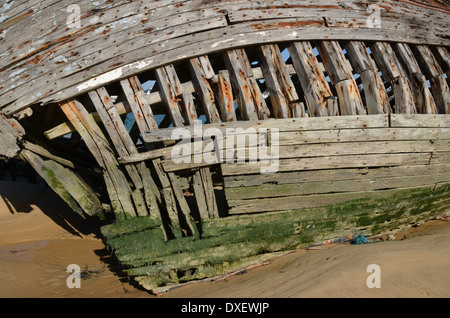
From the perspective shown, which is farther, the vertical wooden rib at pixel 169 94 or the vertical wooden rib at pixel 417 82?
the vertical wooden rib at pixel 417 82

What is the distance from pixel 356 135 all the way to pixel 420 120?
3.80 feet

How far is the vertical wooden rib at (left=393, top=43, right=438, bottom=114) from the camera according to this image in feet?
16.7

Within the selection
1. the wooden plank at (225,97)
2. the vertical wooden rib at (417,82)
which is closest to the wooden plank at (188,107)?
the wooden plank at (225,97)

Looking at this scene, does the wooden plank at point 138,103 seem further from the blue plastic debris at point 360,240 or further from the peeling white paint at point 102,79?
the blue plastic debris at point 360,240

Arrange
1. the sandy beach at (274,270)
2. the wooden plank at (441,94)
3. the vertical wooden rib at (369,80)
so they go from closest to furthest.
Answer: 1. the sandy beach at (274,270)
2. the vertical wooden rib at (369,80)
3. the wooden plank at (441,94)

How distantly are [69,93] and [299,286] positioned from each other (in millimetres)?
3365

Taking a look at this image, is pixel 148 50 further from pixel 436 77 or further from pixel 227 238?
pixel 436 77

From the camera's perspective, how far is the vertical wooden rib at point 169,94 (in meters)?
4.13

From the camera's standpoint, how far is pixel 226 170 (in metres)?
4.12

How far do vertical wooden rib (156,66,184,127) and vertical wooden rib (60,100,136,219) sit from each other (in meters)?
0.89

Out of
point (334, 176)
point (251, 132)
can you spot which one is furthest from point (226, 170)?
point (334, 176)

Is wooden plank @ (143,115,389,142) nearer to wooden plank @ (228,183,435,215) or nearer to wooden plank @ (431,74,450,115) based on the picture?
wooden plank @ (228,183,435,215)

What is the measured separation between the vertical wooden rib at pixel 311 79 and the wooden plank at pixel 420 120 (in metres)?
0.99

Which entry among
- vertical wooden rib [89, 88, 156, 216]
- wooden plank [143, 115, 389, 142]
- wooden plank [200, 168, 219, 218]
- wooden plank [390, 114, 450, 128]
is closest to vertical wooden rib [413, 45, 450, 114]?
wooden plank [390, 114, 450, 128]
